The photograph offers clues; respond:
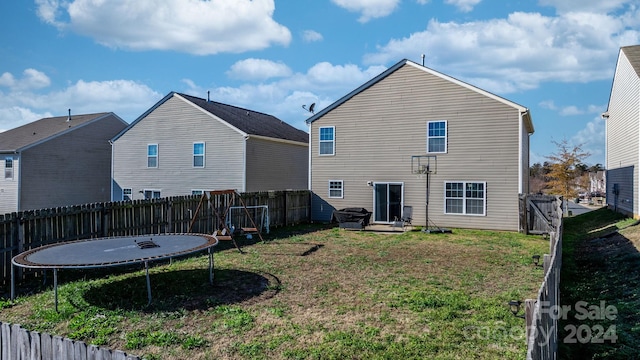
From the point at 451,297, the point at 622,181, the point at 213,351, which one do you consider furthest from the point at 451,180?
the point at 213,351

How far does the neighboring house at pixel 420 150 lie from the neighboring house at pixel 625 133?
4.08 m

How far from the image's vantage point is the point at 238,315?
588 centimetres

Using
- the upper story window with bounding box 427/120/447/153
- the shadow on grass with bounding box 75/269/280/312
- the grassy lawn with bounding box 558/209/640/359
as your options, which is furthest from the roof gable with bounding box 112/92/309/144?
the grassy lawn with bounding box 558/209/640/359

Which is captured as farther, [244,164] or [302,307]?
[244,164]

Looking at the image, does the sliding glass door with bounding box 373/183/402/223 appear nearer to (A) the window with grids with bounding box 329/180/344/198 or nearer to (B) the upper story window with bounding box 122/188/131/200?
(A) the window with grids with bounding box 329/180/344/198

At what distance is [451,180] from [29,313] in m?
14.4

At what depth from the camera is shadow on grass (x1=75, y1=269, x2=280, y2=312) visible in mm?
6441

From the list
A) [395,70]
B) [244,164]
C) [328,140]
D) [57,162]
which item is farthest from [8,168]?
[395,70]

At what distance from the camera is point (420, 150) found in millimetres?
17188

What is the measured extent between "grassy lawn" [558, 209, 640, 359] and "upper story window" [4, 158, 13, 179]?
1094 inches

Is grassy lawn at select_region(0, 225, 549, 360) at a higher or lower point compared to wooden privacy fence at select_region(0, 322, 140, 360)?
lower

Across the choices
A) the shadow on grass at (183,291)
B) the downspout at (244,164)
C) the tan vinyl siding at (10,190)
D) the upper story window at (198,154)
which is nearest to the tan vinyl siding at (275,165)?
the downspout at (244,164)

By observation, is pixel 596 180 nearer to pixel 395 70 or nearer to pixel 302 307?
pixel 395 70

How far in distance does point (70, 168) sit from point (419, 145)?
70.7 feet
